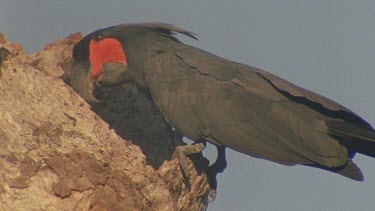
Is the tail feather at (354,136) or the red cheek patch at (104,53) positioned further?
the red cheek patch at (104,53)

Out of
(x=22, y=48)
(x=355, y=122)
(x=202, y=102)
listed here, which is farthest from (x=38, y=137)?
(x=355, y=122)

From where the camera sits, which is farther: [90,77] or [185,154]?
[90,77]

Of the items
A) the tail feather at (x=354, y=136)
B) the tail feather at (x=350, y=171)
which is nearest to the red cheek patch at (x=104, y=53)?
the tail feather at (x=354, y=136)

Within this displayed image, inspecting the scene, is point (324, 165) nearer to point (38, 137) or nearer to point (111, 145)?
point (111, 145)

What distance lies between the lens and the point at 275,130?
14.0 feet

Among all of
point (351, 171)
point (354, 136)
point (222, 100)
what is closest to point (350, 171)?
point (351, 171)

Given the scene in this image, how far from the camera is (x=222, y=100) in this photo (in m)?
4.46

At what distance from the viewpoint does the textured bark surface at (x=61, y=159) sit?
3.32 metres

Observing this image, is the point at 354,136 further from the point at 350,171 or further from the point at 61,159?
the point at 61,159

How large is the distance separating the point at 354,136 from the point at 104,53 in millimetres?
1971

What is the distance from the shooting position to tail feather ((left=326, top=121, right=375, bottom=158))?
4082mm

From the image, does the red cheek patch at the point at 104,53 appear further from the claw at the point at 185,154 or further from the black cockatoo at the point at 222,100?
the claw at the point at 185,154

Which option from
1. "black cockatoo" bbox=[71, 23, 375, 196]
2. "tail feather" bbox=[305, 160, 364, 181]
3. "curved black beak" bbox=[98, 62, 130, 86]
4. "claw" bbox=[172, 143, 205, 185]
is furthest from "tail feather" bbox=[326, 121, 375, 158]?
"curved black beak" bbox=[98, 62, 130, 86]

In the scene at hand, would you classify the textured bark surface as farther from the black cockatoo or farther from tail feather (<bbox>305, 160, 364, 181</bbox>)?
tail feather (<bbox>305, 160, 364, 181</bbox>)
